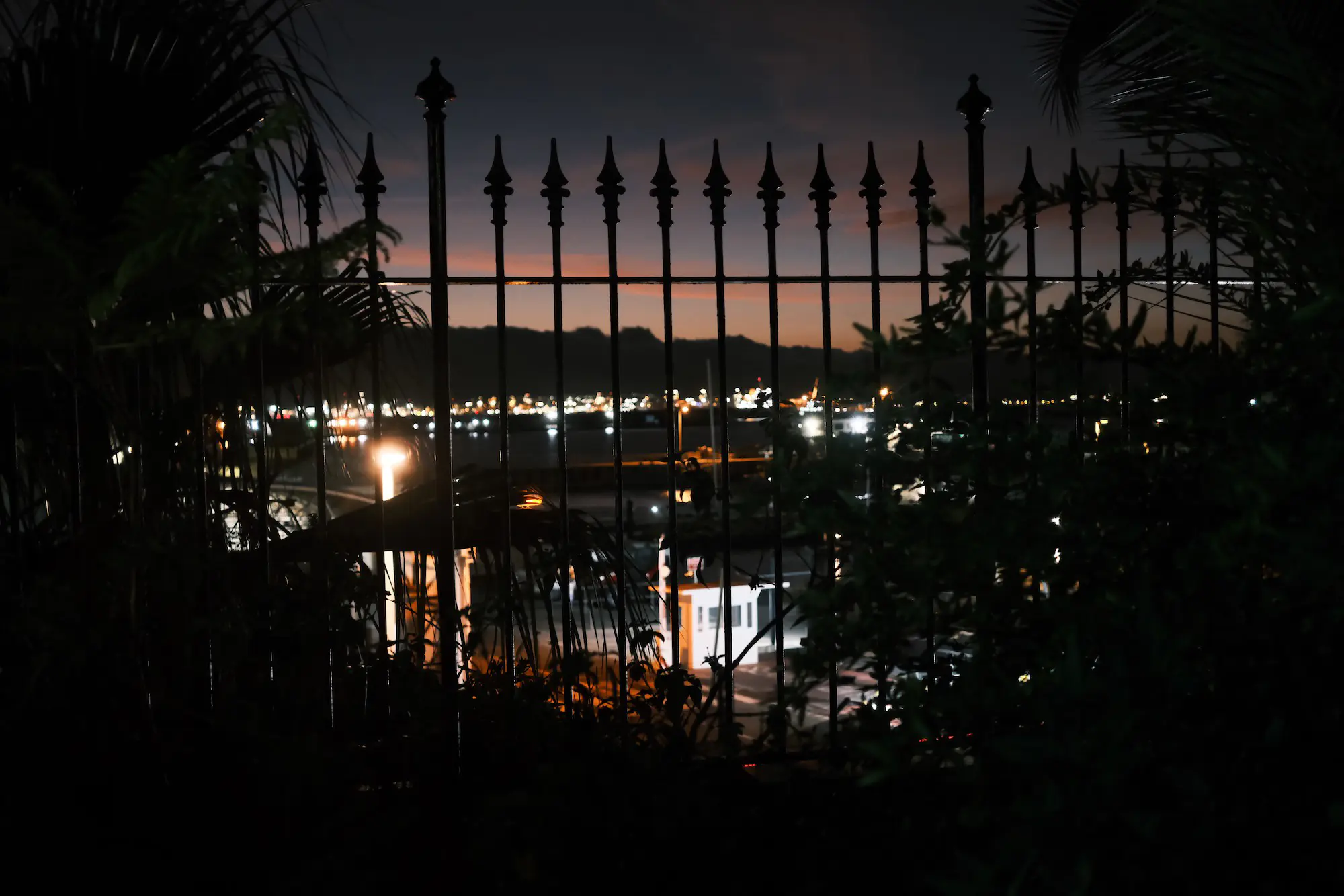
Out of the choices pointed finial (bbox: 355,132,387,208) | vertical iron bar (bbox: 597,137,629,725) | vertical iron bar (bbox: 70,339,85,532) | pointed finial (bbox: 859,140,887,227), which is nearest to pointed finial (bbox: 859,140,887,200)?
pointed finial (bbox: 859,140,887,227)

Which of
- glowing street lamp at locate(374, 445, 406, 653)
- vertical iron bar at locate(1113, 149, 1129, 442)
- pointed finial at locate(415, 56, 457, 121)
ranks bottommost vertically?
glowing street lamp at locate(374, 445, 406, 653)

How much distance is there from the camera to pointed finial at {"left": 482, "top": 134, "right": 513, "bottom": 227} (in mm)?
2672

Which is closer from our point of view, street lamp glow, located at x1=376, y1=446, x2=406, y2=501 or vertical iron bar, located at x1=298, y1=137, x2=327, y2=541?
vertical iron bar, located at x1=298, y1=137, x2=327, y2=541

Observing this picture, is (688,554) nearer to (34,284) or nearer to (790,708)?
(790,708)

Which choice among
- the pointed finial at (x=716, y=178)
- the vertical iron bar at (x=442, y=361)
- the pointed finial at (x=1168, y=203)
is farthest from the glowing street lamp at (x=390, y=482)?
the pointed finial at (x=1168, y=203)

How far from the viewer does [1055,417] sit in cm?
213

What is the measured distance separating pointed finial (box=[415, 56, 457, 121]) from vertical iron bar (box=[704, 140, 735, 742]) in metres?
0.91

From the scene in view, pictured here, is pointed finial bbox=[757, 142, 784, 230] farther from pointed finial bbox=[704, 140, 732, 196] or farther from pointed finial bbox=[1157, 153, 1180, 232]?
pointed finial bbox=[1157, 153, 1180, 232]

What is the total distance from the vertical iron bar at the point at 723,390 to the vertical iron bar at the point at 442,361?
0.88m

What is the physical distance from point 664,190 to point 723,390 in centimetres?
70

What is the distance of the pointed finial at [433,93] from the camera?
2701 mm

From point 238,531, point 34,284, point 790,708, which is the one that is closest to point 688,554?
point 790,708

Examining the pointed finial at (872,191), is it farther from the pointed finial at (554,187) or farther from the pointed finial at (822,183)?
the pointed finial at (554,187)

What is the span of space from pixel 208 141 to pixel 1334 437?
3.26 metres
